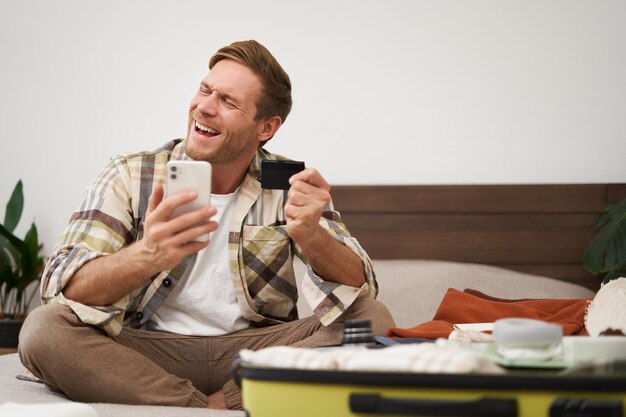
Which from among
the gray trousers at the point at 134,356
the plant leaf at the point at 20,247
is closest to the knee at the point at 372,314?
the gray trousers at the point at 134,356

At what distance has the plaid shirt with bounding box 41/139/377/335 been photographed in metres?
1.75

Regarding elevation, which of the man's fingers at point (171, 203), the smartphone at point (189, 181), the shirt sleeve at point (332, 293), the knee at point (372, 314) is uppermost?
the smartphone at point (189, 181)

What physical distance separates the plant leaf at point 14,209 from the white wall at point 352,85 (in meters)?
0.16

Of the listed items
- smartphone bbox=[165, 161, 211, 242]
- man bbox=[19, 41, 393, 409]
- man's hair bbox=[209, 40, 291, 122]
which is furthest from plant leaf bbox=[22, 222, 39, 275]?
smartphone bbox=[165, 161, 211, 242]

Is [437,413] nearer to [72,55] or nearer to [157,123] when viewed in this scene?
[157,123]

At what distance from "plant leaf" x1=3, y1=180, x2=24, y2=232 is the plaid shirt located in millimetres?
1228

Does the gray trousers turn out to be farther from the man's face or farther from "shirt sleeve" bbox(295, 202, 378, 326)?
the man's face

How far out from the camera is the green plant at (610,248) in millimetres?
2578

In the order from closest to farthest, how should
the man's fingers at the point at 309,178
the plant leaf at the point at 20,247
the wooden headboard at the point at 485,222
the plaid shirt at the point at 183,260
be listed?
the man's fingers at the point at 309,178, the plaid shirt at the point at 183,260, the wooden headboard at the point at 485,222, the plant leaf at the point at 20,247

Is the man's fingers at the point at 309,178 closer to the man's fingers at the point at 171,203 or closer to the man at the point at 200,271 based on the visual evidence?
the man at the point at 200,271

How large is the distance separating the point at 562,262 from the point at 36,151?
6.41 ft

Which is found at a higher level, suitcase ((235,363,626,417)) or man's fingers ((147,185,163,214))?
man's fingers ((147,185,163,214))

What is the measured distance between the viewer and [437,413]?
0.96 meters

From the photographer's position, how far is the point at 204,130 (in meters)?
2.00
